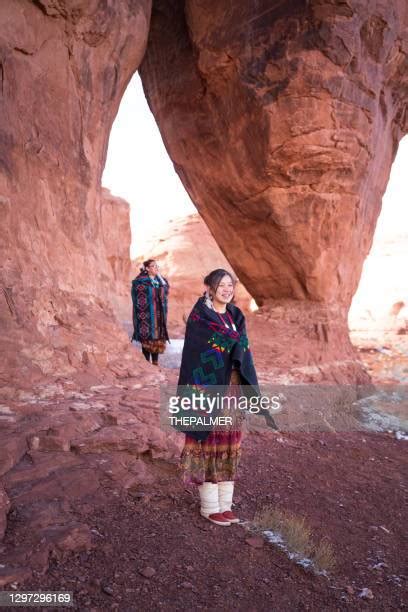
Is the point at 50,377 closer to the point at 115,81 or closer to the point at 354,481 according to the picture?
the point at 354,481

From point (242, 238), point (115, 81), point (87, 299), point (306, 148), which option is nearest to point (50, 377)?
point (87, 299)

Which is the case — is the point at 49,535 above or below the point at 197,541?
above

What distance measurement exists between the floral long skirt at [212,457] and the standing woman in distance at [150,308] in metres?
3.55

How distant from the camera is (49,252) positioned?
4797 millimetres

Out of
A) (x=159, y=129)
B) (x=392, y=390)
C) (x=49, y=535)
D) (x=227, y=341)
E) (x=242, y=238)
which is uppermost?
(x=159, y=129)

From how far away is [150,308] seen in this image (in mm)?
6168

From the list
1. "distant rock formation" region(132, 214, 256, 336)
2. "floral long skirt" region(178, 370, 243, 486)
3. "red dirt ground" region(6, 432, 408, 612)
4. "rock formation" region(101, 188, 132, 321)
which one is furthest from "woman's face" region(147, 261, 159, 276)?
"distant rock formation" region(132, 214, 256, 336)

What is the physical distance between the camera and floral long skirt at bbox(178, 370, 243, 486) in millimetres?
2676

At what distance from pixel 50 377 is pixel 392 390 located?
7488mm

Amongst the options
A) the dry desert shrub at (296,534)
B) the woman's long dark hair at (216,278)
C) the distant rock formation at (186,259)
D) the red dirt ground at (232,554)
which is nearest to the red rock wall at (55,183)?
the red dirt ground at (232,554)

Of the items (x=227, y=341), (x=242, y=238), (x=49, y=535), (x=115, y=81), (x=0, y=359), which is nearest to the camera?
(x=49, y=535)

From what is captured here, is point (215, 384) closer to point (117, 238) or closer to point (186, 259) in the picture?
point (117, 238)

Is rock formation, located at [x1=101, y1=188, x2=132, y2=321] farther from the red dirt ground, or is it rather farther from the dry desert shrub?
the dry desert shrub

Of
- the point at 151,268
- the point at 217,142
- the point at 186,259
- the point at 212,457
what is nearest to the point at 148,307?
the point at 151,268
